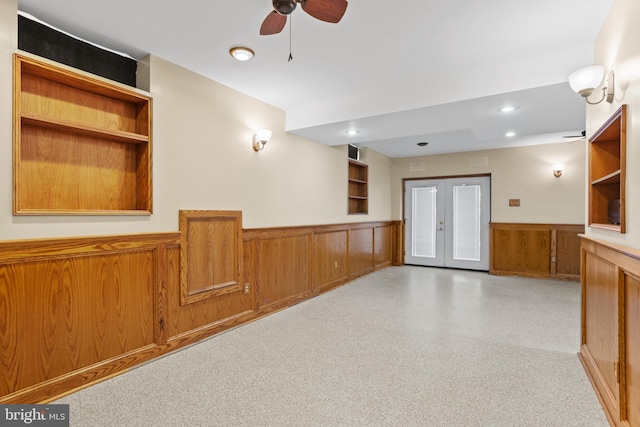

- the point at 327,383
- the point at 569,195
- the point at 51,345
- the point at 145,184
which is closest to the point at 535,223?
the point at 569,195

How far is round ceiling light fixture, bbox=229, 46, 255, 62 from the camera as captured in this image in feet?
8.82

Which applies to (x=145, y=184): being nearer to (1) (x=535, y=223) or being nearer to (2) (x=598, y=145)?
(2) (x=598, y=145)

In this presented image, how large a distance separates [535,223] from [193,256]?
6.06m

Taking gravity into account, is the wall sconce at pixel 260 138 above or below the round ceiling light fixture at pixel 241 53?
below

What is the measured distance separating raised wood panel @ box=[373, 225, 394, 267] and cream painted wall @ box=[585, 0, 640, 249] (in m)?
4.67

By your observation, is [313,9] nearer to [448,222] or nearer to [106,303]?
[106,303]

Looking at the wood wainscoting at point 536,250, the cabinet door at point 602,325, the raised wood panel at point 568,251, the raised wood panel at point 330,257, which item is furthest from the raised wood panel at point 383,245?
the cabinet door at point 602,325

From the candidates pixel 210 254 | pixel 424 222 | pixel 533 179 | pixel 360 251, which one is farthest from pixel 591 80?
pixel 424 222

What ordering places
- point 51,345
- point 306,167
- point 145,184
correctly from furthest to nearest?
point 306,167 → point 145,184 → point 51,345

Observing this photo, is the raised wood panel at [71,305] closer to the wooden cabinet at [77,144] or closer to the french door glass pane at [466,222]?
the wooden cabinet at [77,144]

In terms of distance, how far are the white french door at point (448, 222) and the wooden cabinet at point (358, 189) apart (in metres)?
1.51

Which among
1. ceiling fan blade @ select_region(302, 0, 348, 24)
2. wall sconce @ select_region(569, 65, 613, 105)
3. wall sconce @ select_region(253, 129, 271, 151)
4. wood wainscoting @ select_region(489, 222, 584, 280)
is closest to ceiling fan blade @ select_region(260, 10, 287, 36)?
ceiling fan blade @ select_region(302, 0, 348, 24)

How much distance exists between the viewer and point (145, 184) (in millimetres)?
2764

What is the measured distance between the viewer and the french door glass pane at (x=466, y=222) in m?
6.79
